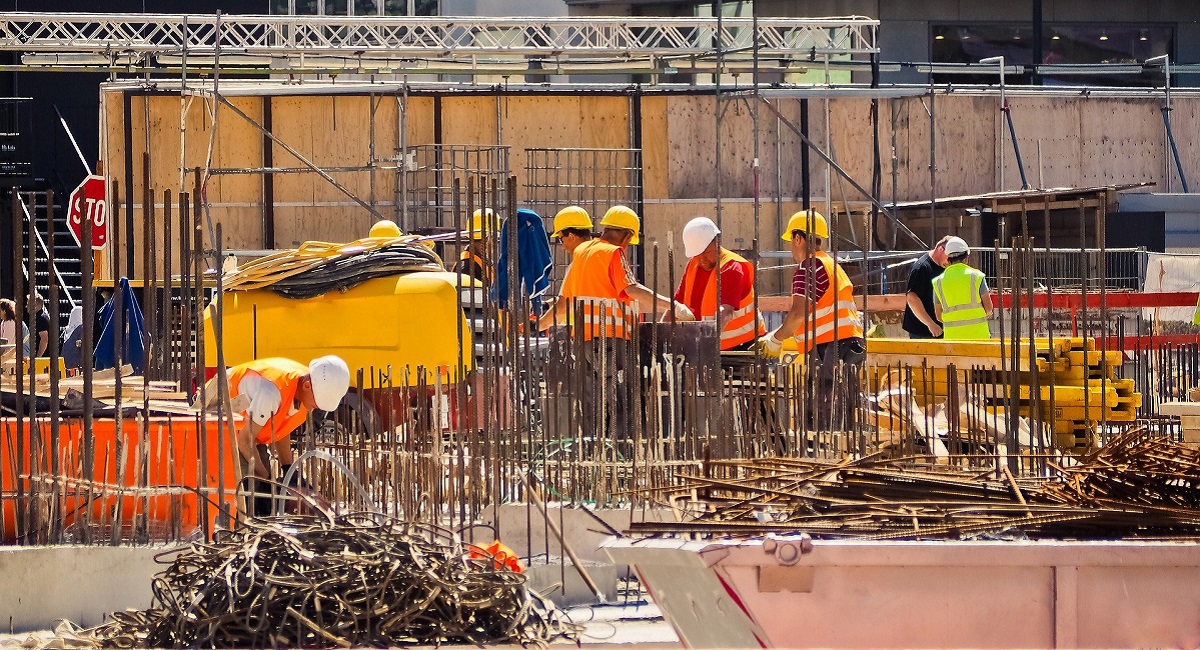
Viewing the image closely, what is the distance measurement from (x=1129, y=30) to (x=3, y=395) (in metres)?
28.3

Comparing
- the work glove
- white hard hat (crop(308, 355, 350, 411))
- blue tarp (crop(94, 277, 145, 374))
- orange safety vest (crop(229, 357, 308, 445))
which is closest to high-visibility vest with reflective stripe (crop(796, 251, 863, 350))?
the work glove

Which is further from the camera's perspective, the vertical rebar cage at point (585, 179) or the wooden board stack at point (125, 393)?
the vertical rebar cage at point (585, 179)

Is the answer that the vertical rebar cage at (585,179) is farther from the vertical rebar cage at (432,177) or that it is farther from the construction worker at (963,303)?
the construction worker at (963,303)

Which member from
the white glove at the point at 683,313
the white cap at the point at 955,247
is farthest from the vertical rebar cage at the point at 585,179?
the white glove at the point at 683,313

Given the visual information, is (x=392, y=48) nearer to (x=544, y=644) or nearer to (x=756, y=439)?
(x=756, y=439)

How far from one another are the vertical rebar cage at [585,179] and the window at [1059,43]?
12.3 metres

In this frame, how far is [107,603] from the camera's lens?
7.82 meters

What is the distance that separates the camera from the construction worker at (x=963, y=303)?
42.1 ft

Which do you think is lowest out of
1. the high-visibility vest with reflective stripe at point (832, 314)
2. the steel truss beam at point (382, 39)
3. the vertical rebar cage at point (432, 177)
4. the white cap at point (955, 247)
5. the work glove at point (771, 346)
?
the work glove at point (771, 346)

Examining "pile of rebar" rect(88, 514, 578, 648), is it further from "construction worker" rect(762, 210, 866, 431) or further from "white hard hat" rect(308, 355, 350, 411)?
"construction worker" rect(762, 210, 866, 431)

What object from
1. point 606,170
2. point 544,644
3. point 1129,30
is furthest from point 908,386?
point 1129,30

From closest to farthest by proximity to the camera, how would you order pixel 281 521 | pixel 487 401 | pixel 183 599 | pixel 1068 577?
1. pixel 1068 577
2. pixel 183 599
3. pixel 281 521
4. pixel 487 401

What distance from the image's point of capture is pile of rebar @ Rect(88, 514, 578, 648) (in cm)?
633

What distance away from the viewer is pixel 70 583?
25.6ft
